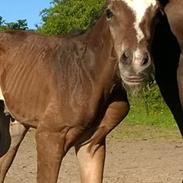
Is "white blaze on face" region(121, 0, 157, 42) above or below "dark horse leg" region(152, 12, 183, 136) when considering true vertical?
above

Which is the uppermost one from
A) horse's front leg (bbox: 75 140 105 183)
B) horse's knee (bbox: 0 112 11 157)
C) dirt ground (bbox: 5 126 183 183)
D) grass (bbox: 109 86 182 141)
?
horse's knee (bbox: 0 112 11 157)

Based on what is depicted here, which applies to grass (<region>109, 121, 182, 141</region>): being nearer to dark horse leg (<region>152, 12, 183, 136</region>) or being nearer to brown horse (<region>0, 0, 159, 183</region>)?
brown horse (<region>0, 0, 159, 183</region>)

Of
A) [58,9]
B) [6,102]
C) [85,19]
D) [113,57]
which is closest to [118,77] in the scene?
[113,57]

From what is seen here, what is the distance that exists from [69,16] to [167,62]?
85.6 feet

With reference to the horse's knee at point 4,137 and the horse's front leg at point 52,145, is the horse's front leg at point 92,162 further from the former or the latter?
the horse's knee at point 4,137

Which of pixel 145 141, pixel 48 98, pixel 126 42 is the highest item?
pixel 126 42

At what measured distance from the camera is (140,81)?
404 centimetres

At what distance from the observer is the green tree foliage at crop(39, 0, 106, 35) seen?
93.9ft

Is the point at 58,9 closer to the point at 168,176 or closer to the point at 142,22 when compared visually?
the point at 168,176

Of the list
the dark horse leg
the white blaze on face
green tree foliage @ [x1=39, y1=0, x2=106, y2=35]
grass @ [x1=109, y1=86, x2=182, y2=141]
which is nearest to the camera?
the white blaze on face

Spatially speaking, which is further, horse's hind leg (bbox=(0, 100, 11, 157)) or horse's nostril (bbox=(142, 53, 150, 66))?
horse's hind leg (bbox=(0, 100, 11, 157))

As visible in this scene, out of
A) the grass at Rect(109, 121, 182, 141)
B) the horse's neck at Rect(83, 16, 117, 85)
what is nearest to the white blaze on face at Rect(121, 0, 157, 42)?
the horse's neck at Rect(83, 16, 117, 85)

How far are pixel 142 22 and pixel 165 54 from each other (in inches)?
13.2

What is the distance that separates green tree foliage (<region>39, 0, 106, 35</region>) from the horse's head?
2385 centimetres
